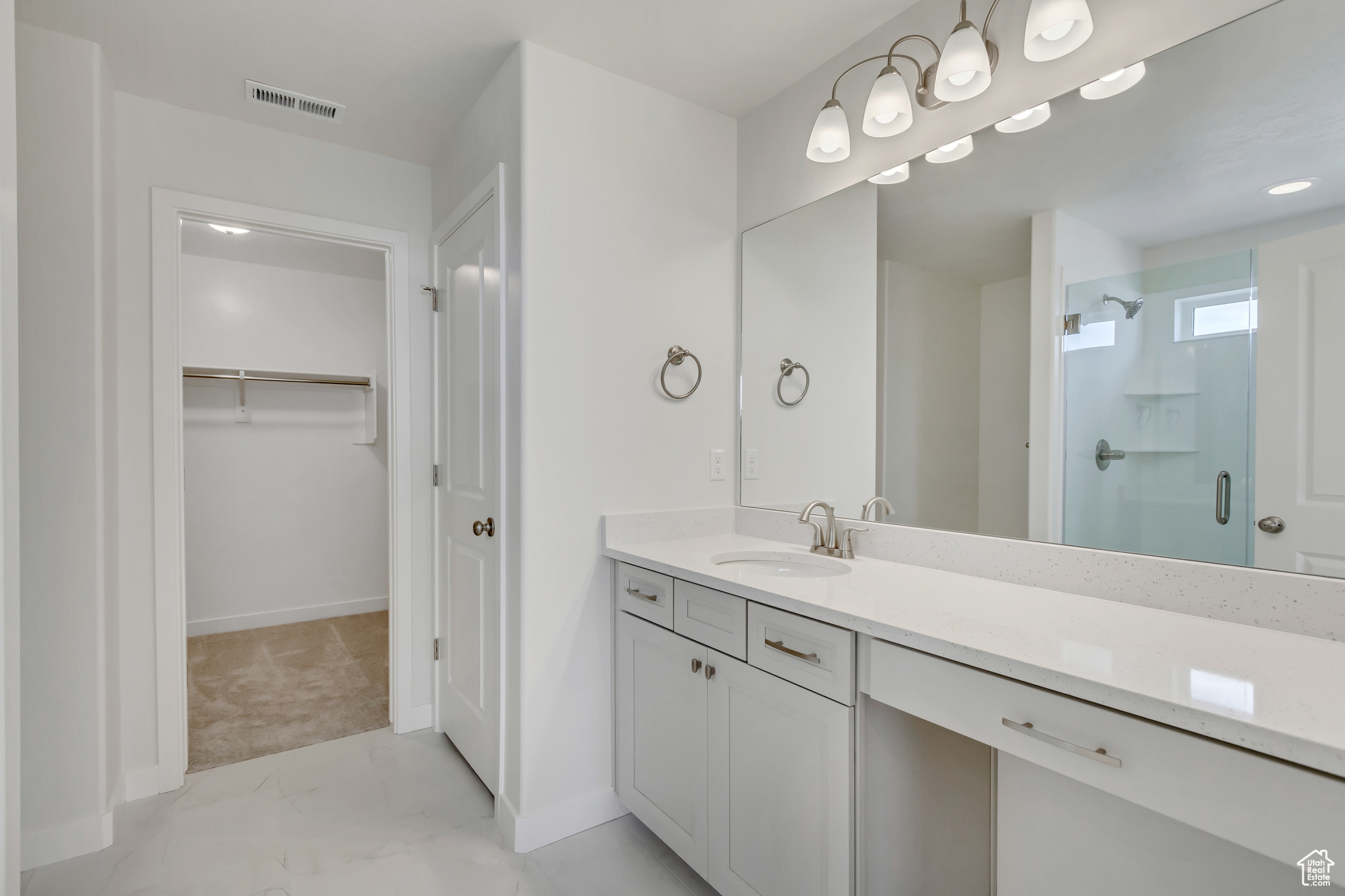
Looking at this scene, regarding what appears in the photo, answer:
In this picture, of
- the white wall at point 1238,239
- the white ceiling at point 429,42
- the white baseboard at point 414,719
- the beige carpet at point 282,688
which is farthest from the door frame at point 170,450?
the white wall at point 1238,239

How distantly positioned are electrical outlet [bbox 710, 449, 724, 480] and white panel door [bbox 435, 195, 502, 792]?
2.45ft

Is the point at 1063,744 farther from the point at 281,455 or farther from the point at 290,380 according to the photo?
the point at 281,455

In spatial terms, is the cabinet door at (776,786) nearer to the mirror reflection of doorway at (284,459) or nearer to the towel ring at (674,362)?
the towel ring at (674,362)

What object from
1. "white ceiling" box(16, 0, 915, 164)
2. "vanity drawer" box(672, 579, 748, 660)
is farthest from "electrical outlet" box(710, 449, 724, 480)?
"white ceiling" box(16, 0, 915, 164)

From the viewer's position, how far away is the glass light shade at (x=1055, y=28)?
1.25m

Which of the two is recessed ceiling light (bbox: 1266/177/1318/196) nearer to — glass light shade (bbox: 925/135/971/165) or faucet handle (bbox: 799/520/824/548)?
glass light shade (bbox: 925/135/971/165)

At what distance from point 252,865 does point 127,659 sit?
0.87 m

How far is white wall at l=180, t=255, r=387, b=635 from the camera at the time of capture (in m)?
3.80

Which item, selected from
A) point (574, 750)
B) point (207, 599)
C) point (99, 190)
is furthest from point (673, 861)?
point (207, 599)

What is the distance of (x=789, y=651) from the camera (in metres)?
1.34

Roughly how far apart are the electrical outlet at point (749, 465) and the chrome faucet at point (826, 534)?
0.38m

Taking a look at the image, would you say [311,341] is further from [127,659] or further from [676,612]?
[676,612]

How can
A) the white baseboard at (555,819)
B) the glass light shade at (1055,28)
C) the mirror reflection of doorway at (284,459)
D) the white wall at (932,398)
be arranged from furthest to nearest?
the mirror reflection of doorway at (284,459) → the white baseboard at (555,819) → the white wall at (932,398) → the glass light shade at (1055,28)

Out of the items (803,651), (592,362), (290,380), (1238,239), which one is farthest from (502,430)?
(290,380)
